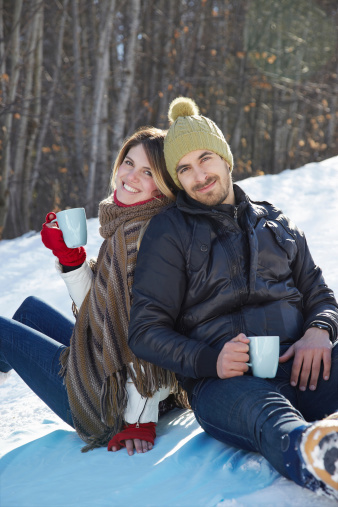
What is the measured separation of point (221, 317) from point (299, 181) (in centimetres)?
506

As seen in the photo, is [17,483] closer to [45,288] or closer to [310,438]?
[310,438]

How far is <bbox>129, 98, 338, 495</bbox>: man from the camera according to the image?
6.57ft

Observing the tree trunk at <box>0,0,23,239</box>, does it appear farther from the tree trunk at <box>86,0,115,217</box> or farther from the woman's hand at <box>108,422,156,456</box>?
the woman's hand at <box>108,422,156,456</box>

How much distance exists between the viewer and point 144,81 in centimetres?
1227

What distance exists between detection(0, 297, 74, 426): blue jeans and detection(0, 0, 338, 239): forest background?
19.7ft

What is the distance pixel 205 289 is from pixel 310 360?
1.54 feet

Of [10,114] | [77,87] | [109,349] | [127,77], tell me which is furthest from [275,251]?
[77,87]

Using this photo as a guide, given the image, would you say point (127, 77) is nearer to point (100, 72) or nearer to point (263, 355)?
point (100, 72)

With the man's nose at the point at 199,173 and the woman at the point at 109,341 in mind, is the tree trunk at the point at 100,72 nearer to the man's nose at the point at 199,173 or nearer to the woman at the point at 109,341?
the woman at the point at 109,341

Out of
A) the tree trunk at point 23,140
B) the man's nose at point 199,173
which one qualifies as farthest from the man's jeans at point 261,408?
the tree trunk at point 23,140

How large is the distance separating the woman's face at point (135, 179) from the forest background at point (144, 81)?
611 cm

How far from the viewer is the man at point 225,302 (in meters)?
2.00

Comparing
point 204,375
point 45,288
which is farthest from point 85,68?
point 204,375

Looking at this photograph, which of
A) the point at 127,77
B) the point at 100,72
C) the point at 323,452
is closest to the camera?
the point at 323,452
